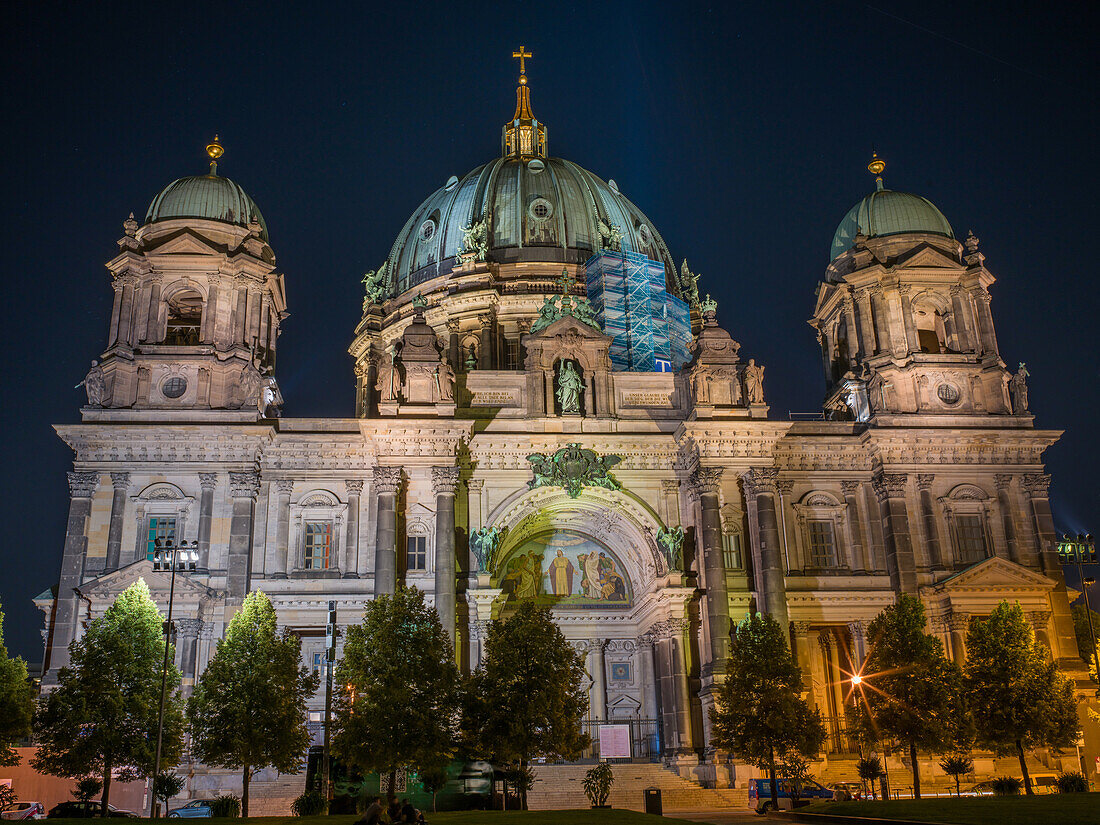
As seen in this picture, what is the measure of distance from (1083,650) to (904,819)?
149 ft

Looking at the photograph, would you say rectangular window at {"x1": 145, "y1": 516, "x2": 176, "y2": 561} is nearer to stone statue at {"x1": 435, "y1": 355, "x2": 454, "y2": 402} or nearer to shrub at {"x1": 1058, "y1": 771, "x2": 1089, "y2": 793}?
stone statue at {"x1": 435, "y1": 355, "x2": 454, "y2": 402}

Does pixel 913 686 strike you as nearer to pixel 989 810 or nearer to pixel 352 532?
pixel 989 810

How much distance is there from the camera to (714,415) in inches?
1853

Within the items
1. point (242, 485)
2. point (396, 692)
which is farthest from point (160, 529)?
point (396, 692)

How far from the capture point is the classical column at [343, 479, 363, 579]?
44.9 metres

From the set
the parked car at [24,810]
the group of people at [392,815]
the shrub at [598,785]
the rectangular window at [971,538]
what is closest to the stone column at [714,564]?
the shrub at [598,785]

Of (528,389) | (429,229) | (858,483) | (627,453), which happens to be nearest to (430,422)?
(528,389)

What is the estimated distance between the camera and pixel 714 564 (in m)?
44.9

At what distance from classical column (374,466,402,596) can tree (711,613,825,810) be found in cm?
1392

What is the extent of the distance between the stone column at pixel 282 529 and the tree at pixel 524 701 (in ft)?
40.8

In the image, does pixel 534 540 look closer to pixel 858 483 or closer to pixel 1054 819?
pixel 858 483

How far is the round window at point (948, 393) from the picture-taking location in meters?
50.9

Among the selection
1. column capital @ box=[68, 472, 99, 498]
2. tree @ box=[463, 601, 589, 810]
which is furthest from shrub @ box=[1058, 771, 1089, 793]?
column capital @ box=[68, 472, 99, 498]

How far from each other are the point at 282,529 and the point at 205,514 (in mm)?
3187
